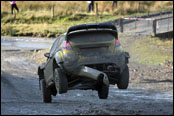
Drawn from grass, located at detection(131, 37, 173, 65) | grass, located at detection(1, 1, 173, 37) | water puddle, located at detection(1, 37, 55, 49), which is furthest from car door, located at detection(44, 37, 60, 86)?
water puddle, located at detection(1, 37, 55, 49)

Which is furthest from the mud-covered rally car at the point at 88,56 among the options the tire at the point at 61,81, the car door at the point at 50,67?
the car door at the point at 50,67

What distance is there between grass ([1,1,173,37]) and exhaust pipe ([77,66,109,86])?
3185 centimetres

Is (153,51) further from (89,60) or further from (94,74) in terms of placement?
(94,74)

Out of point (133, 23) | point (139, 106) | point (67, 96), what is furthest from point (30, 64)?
point (133, 23)

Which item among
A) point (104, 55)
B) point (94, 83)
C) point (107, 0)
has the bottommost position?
point (107, 0)

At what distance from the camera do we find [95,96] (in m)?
41.0

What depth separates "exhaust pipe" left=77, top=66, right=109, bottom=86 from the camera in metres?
12.2

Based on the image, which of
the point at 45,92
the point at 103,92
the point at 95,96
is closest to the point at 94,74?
the point at 103,92

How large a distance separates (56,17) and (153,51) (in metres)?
11.1

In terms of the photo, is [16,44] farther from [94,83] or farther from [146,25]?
[94,83]

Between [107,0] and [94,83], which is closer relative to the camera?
[94,83]

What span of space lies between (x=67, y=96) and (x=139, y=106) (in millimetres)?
5522

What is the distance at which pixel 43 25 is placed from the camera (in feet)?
168

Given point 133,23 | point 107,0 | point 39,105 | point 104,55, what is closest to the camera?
point 104,55
